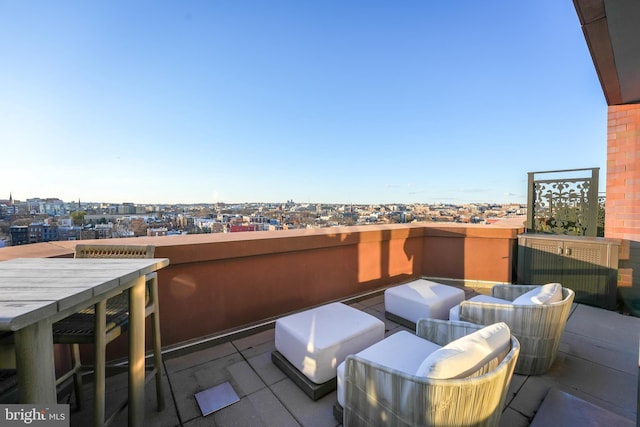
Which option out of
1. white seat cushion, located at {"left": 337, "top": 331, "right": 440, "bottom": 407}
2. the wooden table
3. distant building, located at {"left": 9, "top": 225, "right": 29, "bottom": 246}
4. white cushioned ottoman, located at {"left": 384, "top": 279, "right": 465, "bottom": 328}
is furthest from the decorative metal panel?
distant building, located at {"left": 9, "top": 225, "right": 29, "bottom": 246}

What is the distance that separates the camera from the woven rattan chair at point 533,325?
2.05m

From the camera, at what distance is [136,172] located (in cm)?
1023

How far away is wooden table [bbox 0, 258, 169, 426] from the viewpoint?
0.82 m

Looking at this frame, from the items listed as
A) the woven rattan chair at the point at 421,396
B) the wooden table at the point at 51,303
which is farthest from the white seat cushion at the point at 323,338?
the wooden table at the point at 51,303

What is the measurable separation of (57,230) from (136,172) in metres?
8.99

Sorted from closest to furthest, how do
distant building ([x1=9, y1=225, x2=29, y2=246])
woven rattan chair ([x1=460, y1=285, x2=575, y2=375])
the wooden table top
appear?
the wooden table top, woven rattan chair ([x1=460, y1=285, x2=575, y2=375]), distant building ([x1=9, y1=225, x2=29, y2=246])

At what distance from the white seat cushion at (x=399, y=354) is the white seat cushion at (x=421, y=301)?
1.04m

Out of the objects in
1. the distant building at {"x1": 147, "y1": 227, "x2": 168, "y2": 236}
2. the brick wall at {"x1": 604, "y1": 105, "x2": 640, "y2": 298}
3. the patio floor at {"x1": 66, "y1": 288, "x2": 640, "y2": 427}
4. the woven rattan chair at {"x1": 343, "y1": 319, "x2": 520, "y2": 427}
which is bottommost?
the patio floor at {"x1": 66, "y1": 288, "x2": 640, "y2": 427}

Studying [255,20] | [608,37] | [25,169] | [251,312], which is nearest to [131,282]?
[251,312]

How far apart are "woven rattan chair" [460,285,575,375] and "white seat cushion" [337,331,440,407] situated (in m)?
0.71

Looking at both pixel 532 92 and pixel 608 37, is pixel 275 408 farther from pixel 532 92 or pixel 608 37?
pixel 532 92

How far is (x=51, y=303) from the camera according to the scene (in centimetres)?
84

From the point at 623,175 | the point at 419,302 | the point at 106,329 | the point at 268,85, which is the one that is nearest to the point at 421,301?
the point at 419,302

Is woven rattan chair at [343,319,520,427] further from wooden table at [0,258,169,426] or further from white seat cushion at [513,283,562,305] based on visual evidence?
wooden table at [0,258,169,426]
